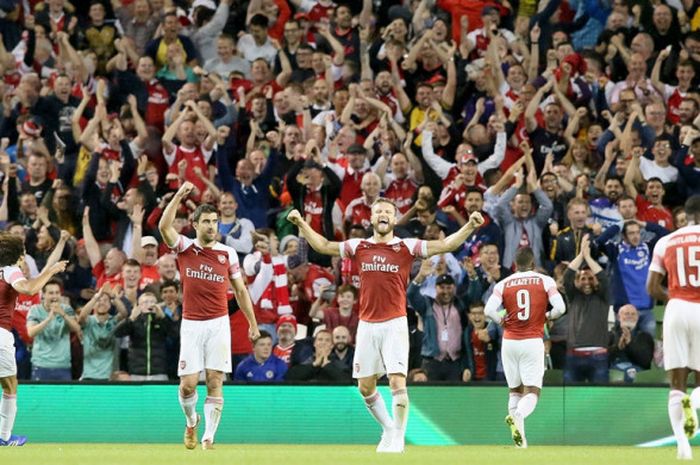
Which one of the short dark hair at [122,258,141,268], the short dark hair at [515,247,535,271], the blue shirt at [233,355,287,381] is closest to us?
the short dark hair at [515,247,535,271]

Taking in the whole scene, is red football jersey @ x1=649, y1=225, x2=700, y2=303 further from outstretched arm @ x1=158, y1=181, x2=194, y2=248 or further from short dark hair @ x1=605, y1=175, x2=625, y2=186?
short dark hair @ x1=605, y1=175, x2=625, y2=186

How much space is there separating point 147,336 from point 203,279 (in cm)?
360

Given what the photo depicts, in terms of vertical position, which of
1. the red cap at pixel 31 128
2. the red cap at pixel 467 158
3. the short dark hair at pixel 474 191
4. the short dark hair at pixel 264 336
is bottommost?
the short dark hair at pixel 264 336

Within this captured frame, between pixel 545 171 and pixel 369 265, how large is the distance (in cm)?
636

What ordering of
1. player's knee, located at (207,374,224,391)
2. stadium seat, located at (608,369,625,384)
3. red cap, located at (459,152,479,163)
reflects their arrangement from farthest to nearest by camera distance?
red cap, located at (459,152,479,163) → stadium seat, located at (608,369,625,384) → player's knee, located at (207,374,224,391)

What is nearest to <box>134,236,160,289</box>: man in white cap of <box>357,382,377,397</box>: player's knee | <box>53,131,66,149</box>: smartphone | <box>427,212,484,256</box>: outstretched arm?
<box>53,131,66,149</box>: smartphone

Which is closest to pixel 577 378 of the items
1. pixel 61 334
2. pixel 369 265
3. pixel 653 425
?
pixel 653 425

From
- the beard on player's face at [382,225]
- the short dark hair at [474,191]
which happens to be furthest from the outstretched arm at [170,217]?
the short dark hair at [474,191]

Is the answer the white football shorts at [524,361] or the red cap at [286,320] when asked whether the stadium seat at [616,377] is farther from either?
the red cap at [286,320]

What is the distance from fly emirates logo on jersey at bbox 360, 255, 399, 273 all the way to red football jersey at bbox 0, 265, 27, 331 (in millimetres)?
3533

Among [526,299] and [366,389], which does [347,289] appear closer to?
[526,299]

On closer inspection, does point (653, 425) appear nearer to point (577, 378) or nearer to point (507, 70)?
point (577, 378)

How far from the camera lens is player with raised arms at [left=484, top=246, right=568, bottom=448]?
1775cm

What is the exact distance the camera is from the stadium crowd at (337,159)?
20109 millimetres
